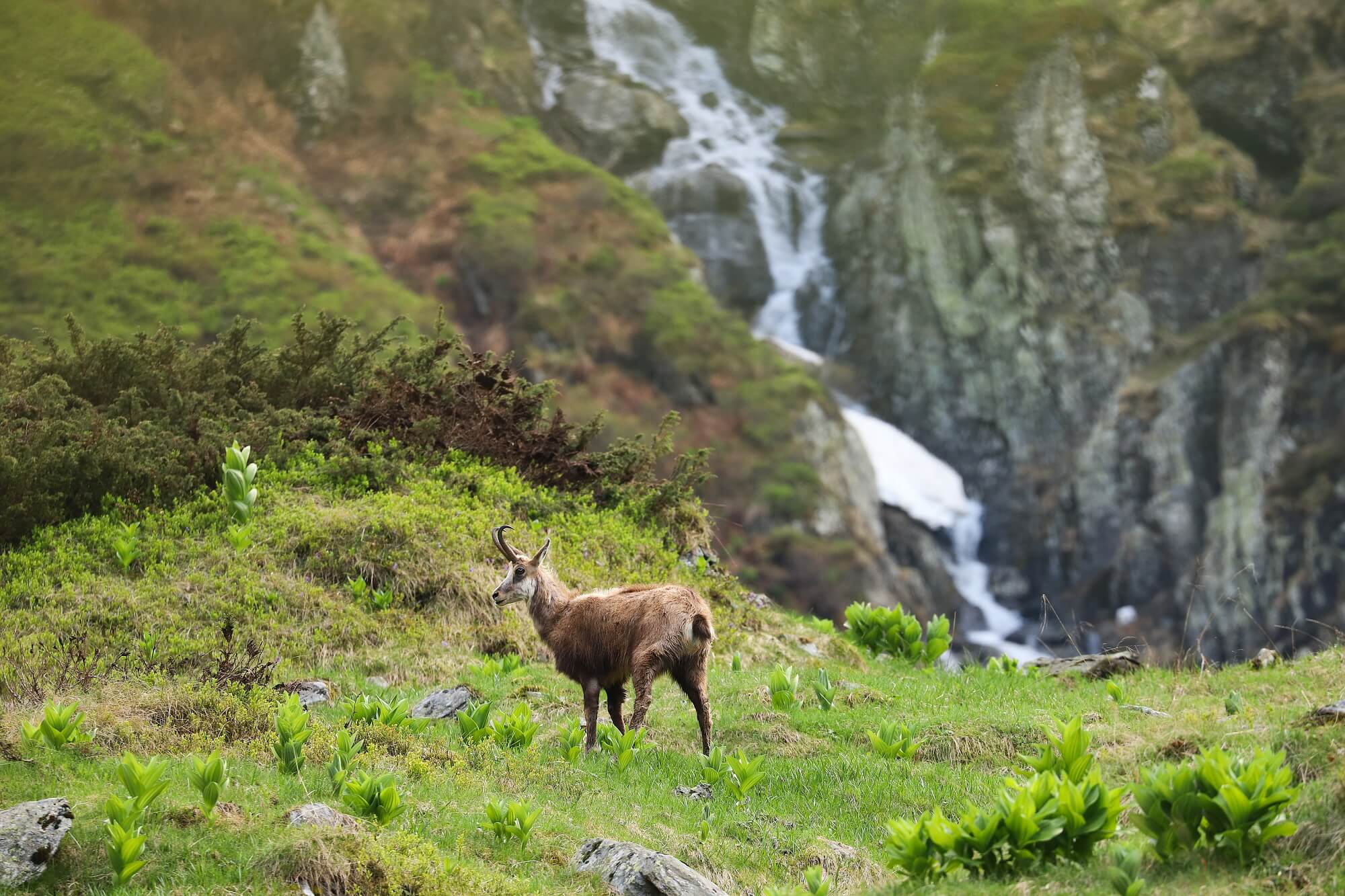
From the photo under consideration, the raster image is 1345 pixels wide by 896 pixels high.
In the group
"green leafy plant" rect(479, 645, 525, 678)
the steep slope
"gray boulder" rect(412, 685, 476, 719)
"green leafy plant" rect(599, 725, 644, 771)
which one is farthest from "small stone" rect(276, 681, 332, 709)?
the steep slope

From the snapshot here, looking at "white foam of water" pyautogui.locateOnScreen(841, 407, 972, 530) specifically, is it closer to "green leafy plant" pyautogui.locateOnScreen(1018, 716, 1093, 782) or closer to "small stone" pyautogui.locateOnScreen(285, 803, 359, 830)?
"green leafy plant" pyautogui.locateOnScreen(1018, 716, 1093, 782)

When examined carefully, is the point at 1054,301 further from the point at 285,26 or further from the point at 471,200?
the point at 285,26

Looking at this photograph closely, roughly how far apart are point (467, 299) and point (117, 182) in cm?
1073

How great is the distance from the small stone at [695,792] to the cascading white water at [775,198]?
29704 mm

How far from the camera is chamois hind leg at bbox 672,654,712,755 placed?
8.58m

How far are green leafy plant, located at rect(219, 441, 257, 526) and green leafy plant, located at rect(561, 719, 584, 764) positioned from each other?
5789 millimetres

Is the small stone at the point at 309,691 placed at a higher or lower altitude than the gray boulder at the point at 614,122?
lower

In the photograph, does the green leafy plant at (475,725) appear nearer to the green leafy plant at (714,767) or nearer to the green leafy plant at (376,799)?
the green leafy plant at (714,767)

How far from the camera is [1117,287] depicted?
44.5 metres

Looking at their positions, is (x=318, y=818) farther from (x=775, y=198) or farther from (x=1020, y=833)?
(x=775, y=198)

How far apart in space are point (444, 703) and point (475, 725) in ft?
4.32

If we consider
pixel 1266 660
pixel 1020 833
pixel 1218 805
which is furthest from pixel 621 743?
pixel 1266 660

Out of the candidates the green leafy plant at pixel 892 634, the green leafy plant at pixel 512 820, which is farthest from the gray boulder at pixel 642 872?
the green leafy plant at pixel 892 634

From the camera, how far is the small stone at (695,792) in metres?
7.86
